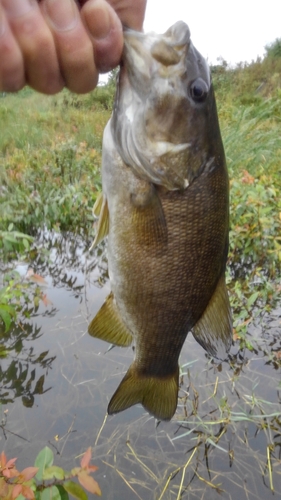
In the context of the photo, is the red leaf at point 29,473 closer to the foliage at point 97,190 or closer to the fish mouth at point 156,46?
the foliage at point 97,190

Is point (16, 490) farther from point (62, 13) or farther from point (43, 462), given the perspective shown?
point (62, 13)

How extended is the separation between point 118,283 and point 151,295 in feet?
0.39

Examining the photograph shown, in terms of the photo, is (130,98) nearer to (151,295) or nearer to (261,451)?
(151,295)

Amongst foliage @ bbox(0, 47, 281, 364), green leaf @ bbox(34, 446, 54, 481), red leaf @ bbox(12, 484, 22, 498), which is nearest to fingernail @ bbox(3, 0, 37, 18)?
red leaf @ bbox(12, 484, 22, 498)

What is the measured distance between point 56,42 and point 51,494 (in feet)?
4.88

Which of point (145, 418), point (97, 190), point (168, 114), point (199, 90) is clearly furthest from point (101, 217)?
point (97, 190)

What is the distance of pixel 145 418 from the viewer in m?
2.74

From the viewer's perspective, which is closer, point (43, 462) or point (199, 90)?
point (199, 90)

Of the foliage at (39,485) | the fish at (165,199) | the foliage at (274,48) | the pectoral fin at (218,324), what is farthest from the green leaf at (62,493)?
the foliage at (274,48)

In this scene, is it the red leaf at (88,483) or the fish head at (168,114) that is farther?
the red leaf at (88,483)

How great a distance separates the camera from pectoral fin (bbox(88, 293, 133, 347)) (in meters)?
1.53

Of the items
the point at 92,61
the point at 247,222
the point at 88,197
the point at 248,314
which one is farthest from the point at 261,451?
the point at 88,197

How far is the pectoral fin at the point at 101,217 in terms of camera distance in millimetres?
1405

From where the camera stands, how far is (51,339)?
328 centimetres
